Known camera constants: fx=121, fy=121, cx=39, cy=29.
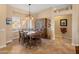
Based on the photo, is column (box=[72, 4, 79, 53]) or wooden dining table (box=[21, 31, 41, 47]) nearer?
column (box=[72, 4, 79, 53])

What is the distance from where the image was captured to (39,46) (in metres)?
4.21

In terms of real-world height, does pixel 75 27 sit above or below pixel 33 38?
above

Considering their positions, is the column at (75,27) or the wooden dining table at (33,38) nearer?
the column at (75,27)

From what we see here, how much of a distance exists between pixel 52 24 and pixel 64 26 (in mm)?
477

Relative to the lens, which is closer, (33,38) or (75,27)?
(75,27)

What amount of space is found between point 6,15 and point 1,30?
0.51 metres

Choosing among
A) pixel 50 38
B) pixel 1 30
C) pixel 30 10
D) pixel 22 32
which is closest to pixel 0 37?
pixel 1 30
